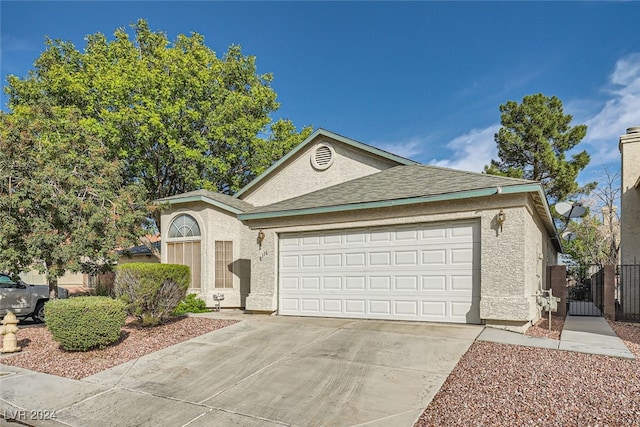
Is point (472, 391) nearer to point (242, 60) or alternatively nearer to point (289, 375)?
point (289, 375)

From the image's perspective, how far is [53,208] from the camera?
10.5 metres

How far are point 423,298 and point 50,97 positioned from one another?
20.9 m

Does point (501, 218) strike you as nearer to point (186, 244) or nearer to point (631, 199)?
point (631, 199)

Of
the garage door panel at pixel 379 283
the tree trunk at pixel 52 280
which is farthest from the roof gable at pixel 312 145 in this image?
the tree trunk at pixel 52 280

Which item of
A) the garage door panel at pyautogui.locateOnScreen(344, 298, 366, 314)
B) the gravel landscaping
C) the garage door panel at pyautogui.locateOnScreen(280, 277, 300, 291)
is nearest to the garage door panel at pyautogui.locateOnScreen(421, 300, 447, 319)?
the garage door panel at pyautogui.locateOnScreen(344, 298, 366, 314)

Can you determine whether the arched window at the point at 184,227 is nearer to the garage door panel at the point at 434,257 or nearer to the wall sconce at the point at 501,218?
the garage door panel at the point at 434,257

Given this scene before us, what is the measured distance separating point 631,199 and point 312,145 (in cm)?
1130

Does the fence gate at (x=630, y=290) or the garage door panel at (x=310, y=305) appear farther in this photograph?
the fence gate at (x=630, y=290)

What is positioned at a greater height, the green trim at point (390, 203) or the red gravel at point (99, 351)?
the green trim at point (390, 203)

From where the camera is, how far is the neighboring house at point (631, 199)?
13312 millimetres

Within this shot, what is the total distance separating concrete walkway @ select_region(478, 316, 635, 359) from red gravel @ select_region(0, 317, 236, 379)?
6.24 meters

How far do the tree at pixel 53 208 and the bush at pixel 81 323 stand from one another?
3.39 meters

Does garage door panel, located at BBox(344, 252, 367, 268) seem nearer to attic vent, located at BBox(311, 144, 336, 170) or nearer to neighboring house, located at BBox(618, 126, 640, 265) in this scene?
attic vent, located at BBox(311, 144, 336, 170)

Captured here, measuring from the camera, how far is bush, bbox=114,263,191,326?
905cm
